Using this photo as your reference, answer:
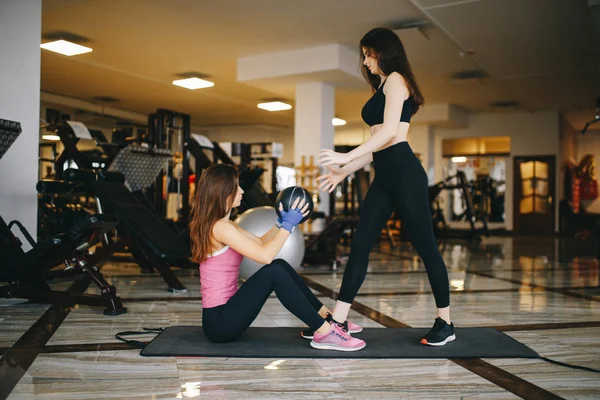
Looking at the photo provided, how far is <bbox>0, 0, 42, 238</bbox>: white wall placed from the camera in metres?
4.16

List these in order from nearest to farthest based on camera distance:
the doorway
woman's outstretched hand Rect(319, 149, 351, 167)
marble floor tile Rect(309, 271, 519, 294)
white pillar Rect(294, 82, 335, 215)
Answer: woman's outstretched hand Rect(319, 149, 351, 167) → marble floor tile Rect(309, 271, 519, 294) → white pillar Rect(294, 82, 335, 215) → the doorway

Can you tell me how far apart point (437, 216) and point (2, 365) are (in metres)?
10.3

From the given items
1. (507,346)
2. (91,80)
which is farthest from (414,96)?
(91,80)

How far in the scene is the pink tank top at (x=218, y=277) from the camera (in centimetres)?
241

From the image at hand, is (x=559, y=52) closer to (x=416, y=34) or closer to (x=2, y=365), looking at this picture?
(x=416, y=34)

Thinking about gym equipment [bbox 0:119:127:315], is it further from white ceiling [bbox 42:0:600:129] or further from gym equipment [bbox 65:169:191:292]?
white ceiling [bbox 42:0:600:129]

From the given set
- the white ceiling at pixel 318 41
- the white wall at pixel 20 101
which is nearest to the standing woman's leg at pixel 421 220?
the white wall at pixel 20 101

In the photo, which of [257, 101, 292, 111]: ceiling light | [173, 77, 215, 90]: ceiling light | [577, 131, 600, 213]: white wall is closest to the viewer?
[173, 77, 215, 90]: ceiling light

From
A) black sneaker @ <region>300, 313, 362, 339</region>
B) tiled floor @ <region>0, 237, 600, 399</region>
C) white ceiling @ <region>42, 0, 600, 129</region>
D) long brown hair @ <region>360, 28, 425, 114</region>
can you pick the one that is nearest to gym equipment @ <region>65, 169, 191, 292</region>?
tiled floor @ <region>0, 237, 600, 399</region>

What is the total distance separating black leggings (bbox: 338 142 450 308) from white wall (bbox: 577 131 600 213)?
15.5 m

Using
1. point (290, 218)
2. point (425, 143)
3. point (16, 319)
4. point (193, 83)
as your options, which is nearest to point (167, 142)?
point (16, 319)

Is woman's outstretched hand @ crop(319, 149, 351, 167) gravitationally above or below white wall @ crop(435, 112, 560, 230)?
below

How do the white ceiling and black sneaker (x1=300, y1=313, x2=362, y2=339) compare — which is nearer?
black sneaker (x1=300, y1=313, x2=362, y2=339)

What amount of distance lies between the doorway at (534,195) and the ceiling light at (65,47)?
34.3ft
